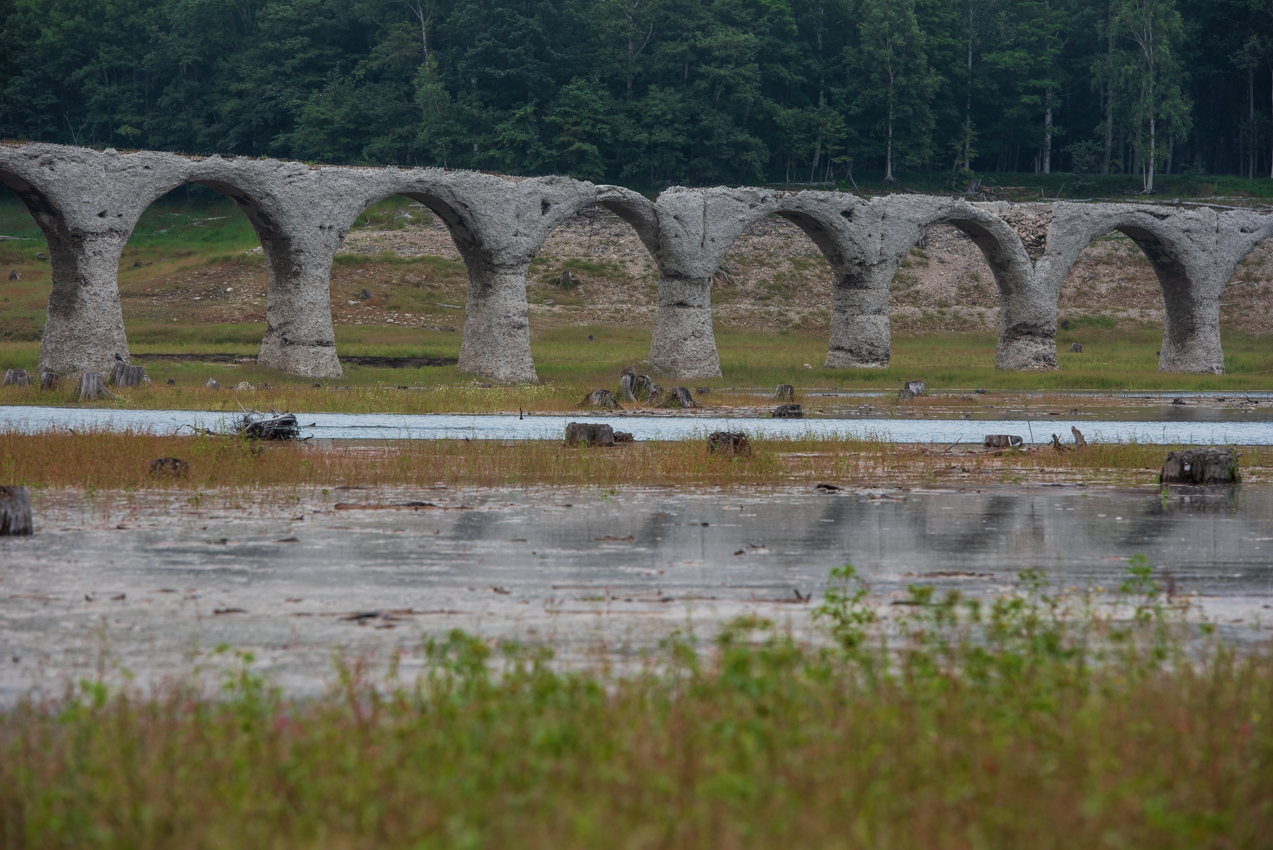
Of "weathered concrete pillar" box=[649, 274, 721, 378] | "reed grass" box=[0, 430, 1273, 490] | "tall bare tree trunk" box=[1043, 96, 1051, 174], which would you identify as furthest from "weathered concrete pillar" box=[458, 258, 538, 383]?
"tall bare tree trunk" box=[1043, 96, 1051, 174]

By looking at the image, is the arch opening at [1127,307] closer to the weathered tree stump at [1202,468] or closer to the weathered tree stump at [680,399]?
the weathered tree stump at [680,399]

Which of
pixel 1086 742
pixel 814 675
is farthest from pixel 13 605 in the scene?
pixel 1086 742

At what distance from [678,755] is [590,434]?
1028 centimetres

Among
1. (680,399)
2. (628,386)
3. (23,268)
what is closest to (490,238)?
(628,386)

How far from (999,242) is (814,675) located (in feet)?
97.3

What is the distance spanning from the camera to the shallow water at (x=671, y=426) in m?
15.7

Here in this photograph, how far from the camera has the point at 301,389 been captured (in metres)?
22.0

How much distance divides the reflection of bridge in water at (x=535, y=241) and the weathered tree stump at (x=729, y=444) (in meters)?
13.9

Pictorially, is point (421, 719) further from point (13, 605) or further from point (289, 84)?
point (289, 84)

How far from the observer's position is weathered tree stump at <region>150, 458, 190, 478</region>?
36.6 feet

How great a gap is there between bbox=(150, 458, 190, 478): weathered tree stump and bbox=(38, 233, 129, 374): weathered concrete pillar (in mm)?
12741

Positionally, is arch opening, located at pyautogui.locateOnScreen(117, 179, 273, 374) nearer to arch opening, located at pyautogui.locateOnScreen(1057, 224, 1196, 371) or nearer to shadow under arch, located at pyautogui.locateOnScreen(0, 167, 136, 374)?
shadow under arch, located at pyautogui.locateOnScreen(0, 167, 136, 374)

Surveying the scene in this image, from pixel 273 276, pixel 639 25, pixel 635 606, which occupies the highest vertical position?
pixel 639 25

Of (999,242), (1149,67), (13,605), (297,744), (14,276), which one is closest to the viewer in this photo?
(297,744)
